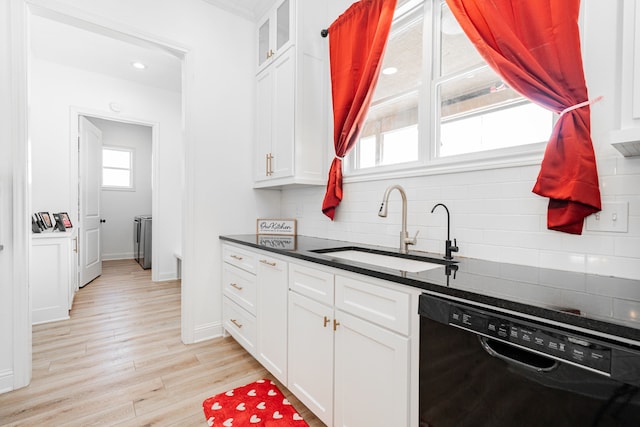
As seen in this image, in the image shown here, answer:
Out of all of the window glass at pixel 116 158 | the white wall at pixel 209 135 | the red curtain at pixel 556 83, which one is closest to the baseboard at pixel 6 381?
the white wall at pixel 209 135

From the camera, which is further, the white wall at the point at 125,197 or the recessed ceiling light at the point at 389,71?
the white wall at the point at 125,197

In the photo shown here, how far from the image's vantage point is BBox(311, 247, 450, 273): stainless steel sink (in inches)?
62.3

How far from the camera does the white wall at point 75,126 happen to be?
139 inches

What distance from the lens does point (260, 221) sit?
2.84 metres

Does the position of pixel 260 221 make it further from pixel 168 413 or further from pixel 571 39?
pixel 571 39

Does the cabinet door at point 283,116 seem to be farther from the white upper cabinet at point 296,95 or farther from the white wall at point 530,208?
the white wall at point 530,208

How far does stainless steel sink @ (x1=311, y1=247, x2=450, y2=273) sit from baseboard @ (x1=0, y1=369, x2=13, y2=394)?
215cm

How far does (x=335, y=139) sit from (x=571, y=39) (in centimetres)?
138

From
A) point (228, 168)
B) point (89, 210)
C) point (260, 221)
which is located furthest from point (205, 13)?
point (89, 210)

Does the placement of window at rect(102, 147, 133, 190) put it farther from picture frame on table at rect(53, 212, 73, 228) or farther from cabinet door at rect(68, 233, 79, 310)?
picture frame on table at rect(53, 212, 73, 228)

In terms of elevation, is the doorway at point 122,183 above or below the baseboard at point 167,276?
above

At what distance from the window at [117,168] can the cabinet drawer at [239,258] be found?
16.7 ft

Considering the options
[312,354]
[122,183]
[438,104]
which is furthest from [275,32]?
[122,183]

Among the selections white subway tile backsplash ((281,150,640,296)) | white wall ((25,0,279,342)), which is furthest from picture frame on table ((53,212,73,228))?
white subway tile backsplash ((281,150,640,296))
